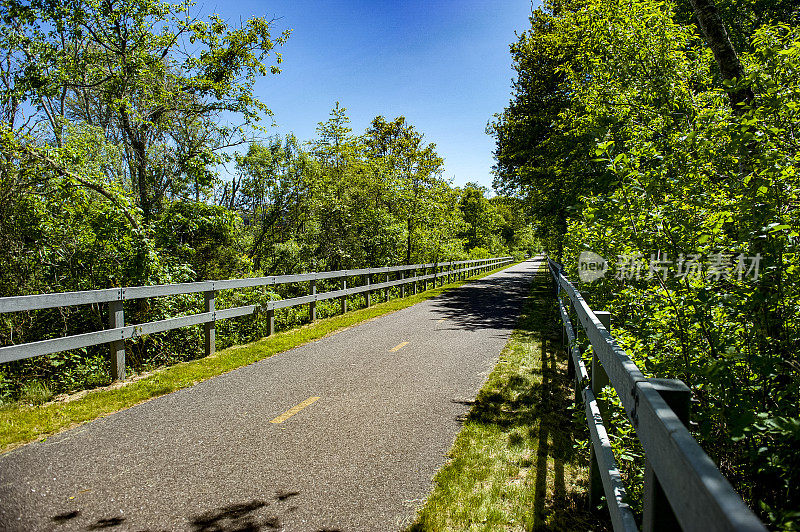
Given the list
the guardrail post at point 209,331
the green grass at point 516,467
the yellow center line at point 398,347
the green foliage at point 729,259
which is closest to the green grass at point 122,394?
the guardrail post at point 209,331

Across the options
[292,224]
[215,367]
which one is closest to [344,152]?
[292,224]

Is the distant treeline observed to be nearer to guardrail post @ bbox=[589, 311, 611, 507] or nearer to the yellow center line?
the yellow center line

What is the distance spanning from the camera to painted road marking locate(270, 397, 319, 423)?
444 cm

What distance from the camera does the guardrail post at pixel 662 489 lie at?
1271 millimetres

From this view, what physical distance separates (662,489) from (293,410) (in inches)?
161

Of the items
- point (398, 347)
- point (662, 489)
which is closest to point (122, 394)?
point (398, 347)

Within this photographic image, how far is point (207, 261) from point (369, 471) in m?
11.4

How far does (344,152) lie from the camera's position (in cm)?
1788

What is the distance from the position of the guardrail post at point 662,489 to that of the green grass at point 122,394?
5.07 meters

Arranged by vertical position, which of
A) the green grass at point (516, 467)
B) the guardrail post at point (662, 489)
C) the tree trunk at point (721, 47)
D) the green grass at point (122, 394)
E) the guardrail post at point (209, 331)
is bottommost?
the green grass at point (516, 467)

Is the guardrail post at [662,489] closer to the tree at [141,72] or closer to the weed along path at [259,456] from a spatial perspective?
the weed along path at [259,456]

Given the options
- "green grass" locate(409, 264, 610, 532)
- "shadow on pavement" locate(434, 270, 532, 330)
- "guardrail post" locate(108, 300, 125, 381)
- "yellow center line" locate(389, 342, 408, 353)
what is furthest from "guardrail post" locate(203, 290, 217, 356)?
"shadow on pavement" locate(434, 270, 532, 330)

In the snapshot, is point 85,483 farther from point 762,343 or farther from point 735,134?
point 735,134

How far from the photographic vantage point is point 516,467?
3.53 meters
